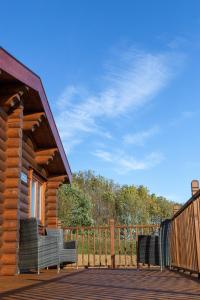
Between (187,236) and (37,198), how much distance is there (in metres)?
3.84

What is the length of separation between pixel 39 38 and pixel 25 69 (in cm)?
562

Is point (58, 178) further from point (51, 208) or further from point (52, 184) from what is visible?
point (51, 208)

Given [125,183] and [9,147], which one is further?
[125,183]

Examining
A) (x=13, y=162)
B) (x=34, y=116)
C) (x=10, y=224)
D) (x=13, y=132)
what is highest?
(x=34, y=116)

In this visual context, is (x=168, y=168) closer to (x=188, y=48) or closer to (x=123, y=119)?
(x=123, y=119)

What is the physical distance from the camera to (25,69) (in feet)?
17.6

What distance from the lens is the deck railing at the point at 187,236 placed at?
4496 mm

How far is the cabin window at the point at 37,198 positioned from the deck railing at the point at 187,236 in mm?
2792

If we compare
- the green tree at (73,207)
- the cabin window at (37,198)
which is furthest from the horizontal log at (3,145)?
the green tree at (73,207)

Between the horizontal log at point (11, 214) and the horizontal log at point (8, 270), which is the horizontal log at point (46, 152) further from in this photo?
the horizontal log at point (8, 270)

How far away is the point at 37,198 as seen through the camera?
8.20 meters

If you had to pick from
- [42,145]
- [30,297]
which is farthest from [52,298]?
[42,145]

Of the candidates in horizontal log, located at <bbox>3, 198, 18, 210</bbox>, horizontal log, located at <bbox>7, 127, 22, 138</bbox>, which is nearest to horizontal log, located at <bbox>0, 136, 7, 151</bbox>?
horizontal log, located at <bbox>7, 127, 22, 138</bbox>

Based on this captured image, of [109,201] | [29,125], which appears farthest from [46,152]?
[109,201]
